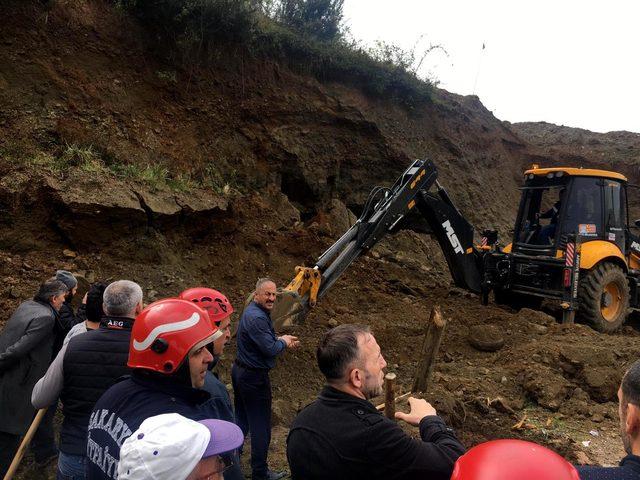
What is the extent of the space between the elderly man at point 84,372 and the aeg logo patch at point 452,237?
6340mm

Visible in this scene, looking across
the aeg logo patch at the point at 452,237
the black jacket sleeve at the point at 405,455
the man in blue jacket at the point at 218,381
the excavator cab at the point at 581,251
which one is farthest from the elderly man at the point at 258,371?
the excavator cab at the point at 581,251

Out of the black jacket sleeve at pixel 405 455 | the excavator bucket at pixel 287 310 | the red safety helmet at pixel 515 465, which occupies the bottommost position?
the excavator bucket at pixel 287 310

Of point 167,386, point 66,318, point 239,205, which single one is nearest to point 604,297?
point 239,205

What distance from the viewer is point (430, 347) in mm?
5016

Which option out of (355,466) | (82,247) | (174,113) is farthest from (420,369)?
(174,113)

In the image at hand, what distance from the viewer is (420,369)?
5.15 m

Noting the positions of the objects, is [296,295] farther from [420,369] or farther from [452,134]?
[452,134]

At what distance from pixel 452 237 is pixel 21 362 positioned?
6.55 metres

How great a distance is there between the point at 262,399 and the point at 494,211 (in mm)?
12009

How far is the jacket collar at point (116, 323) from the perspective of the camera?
108 inches

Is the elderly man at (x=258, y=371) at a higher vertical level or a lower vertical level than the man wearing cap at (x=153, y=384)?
lower

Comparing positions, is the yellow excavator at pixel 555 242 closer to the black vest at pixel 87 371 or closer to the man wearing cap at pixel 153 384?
the black vest at pixel 87 371

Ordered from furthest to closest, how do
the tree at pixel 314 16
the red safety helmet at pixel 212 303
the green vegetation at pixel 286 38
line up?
the tree at pixel 314 16 → the green vegetation at pixel 286 38 → the red safety helmet at pixel 212 303

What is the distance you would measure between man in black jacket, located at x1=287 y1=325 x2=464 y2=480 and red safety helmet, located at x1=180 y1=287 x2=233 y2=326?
4.58 feet
